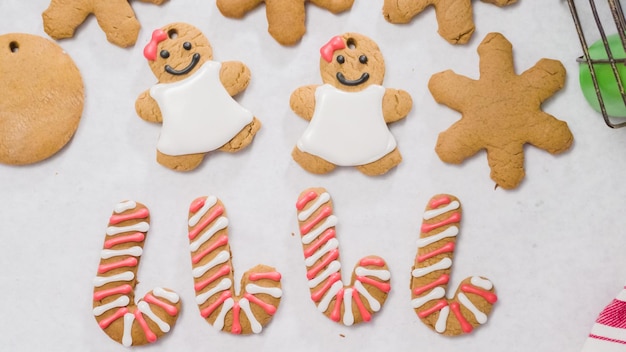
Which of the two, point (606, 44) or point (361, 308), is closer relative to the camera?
point (606, 44)

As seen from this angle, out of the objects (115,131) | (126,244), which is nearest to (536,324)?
(126,244)

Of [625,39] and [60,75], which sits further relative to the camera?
[60,75]

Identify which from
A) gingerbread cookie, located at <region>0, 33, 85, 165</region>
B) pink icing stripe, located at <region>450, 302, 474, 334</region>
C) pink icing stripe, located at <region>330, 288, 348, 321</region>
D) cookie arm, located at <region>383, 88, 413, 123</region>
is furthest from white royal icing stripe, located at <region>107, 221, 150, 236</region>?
pink icing stripe, located at <region>450, 302, 474, 334</region>

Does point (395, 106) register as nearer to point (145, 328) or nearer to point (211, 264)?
point (211, 264)

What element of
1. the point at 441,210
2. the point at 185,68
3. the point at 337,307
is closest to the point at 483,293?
the point at 441,210

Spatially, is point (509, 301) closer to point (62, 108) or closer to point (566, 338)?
point (566, 338)

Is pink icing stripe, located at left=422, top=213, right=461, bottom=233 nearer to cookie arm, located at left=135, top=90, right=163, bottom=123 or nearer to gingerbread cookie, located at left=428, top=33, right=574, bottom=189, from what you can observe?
gingerbread cookie, located at left=428, top=33, right=574, bottom=189
